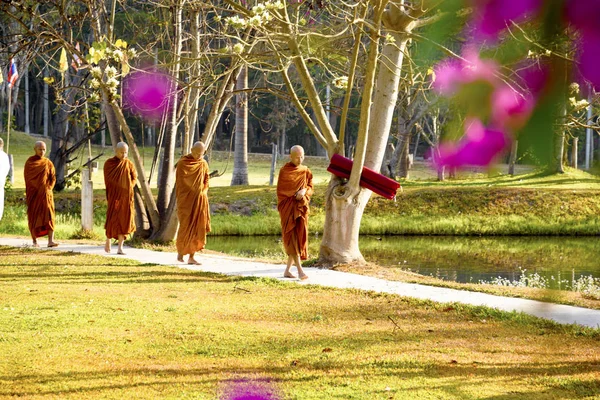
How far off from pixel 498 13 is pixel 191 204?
1318cm

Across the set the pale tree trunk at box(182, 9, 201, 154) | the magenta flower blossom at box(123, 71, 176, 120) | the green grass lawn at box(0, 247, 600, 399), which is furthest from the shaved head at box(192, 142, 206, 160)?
the green grass lawn at box(0, 247, 600, 399)

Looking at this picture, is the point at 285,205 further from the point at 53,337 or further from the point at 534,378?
the point at 534,378

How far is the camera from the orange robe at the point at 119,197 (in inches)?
596

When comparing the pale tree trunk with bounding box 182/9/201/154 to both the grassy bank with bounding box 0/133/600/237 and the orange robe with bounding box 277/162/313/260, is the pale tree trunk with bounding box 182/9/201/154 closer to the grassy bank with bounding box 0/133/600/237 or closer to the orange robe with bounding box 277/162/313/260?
the orange robe with bounding box 277/162/313/260

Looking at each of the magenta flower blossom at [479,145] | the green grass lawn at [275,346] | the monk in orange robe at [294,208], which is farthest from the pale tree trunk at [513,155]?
the monk in orange robe at [294,208]

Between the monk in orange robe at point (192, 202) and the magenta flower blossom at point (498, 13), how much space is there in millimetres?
12837

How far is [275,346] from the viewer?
715cm

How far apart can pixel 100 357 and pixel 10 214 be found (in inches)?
636

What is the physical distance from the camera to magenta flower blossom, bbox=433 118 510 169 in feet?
3.21

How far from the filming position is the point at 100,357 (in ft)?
21.8

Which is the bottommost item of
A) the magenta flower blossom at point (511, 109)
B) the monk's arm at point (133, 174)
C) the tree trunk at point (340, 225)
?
the tree trunk at point (340, 225)

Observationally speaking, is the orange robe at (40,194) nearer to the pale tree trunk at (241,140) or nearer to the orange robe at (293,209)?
the orange robe at (293,209)

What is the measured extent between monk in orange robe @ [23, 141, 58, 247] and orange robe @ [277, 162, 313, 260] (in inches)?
221

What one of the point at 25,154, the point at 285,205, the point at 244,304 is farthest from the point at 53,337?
the point at 25,154
